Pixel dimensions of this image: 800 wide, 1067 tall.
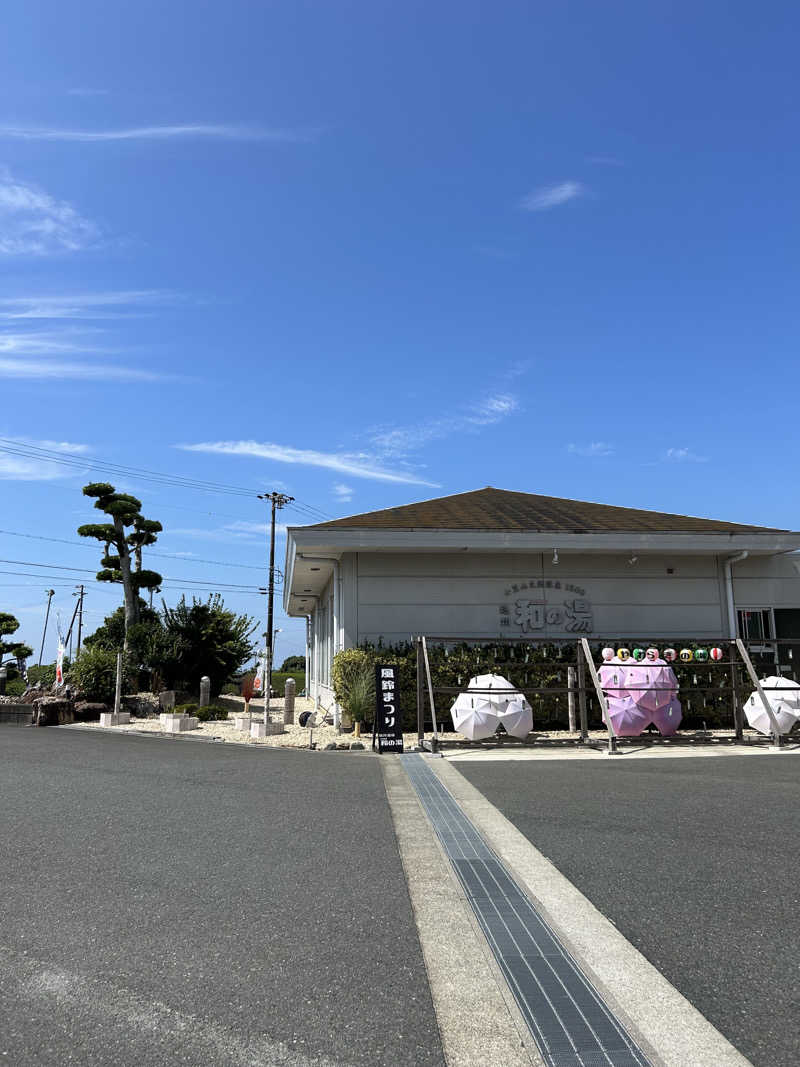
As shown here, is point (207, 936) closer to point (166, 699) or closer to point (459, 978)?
point (459, 978)

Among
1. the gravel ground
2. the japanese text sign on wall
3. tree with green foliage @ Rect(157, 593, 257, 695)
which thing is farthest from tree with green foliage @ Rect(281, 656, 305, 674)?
the japanese text sign on wall

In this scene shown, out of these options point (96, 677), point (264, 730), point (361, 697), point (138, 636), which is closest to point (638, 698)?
point (361, 697)

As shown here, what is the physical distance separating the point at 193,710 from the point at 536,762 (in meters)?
12.8

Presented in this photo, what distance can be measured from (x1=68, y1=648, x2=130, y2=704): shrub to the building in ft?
29.5

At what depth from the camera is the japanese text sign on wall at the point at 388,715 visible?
12367 millimetres

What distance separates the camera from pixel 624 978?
11.0 ft

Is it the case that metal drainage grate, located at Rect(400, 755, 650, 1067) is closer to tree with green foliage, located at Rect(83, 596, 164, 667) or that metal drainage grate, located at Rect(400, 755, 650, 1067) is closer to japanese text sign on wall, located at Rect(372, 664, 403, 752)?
japanese text sign on wall, located at Rect(372, 664, 403, 752)

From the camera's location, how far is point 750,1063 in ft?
8.55

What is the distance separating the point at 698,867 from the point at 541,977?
214 cm

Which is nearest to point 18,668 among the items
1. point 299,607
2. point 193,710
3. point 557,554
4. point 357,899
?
point 299,607

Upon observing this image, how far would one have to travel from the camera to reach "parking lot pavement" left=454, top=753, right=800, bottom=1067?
315cm

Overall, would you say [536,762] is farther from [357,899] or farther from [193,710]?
[193,710]

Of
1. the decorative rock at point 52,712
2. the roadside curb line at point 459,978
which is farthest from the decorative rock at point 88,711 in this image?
the roadside curb line at point 459,978

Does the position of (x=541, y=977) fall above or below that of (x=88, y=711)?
below
